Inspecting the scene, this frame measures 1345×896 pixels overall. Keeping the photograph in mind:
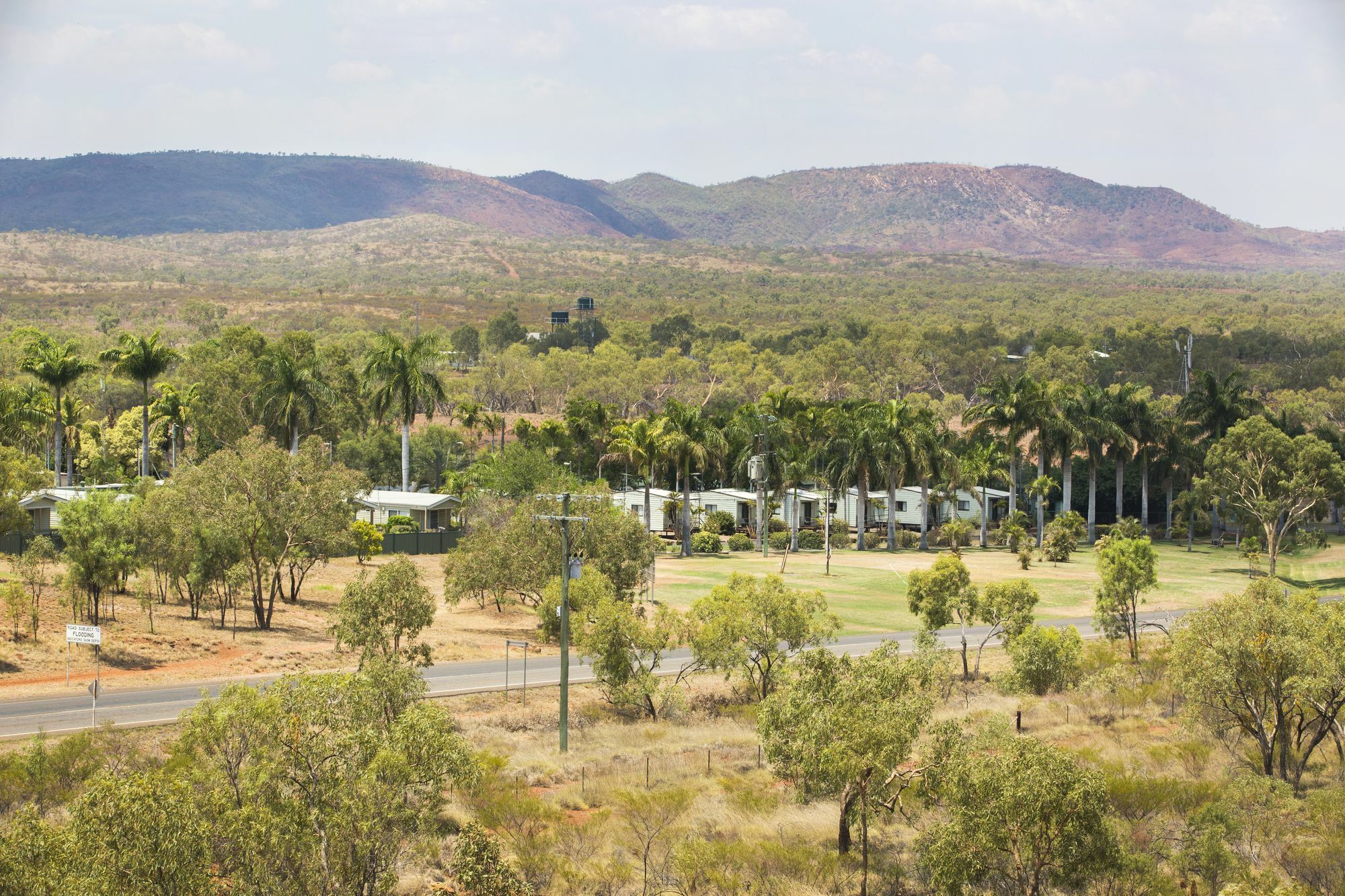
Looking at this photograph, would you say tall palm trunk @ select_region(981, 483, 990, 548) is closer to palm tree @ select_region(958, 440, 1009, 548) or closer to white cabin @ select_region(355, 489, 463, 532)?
palm tree @ select_region(958, 440, 1009, 548)

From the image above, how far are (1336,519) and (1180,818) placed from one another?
7278cm

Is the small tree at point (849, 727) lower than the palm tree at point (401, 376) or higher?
lower

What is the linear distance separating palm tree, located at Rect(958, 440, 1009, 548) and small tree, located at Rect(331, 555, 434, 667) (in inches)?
2226

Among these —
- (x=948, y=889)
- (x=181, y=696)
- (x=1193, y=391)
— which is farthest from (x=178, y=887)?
(x=1193, y=391)

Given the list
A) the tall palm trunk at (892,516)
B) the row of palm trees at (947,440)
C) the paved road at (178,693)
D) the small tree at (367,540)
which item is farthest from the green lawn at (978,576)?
the small tree at (367,540)

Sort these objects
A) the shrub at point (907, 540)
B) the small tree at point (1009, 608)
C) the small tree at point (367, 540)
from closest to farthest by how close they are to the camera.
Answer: the small tree at point (1009, 608) < the small tree at point (367, 540) < the shrub at point (907, 540)

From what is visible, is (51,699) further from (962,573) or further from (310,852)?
(962,573)

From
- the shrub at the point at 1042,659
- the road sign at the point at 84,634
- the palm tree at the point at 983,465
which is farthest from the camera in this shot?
the palm tree at the point at 983,465

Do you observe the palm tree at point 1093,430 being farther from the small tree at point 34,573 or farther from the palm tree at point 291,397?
the small tree at point 34,573

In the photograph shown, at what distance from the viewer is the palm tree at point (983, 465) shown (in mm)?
83062

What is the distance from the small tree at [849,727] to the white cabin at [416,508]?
2086 inches

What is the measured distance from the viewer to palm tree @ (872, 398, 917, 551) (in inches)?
3039

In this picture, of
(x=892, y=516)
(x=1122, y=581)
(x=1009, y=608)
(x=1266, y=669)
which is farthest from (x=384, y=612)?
(x=892, y=516)

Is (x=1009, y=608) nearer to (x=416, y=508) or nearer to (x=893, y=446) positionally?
(x=893, y=446)
